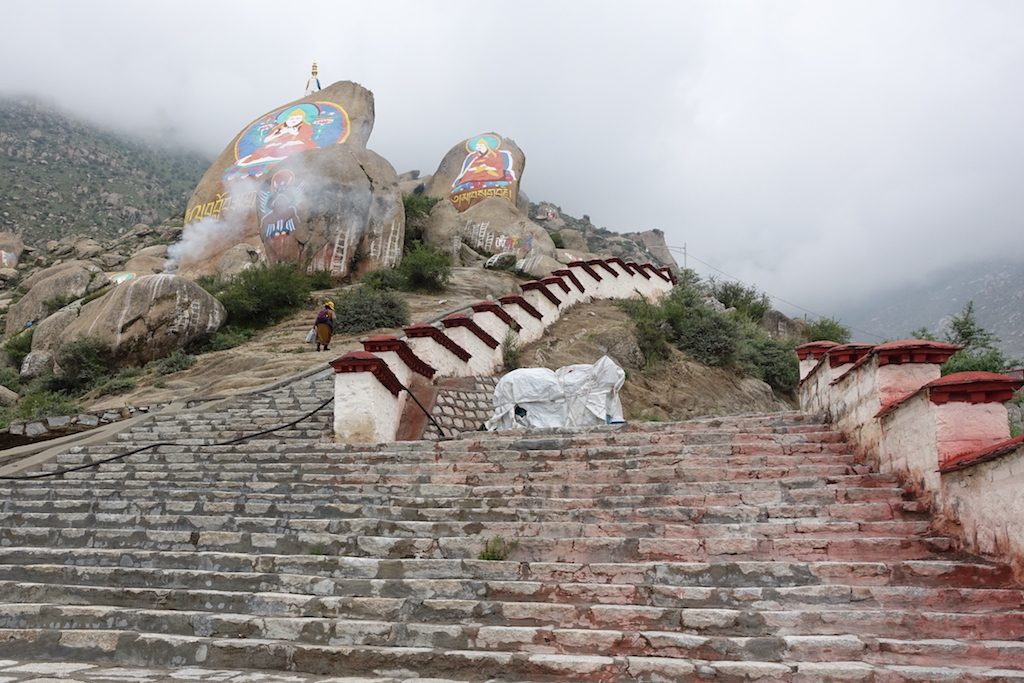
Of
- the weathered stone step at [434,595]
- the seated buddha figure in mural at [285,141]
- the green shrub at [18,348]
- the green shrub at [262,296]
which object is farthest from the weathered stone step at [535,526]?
the seated buddha figure in mural at [285,141]

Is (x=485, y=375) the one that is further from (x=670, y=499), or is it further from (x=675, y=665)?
(x=675, y=665)

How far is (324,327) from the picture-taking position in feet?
46.6

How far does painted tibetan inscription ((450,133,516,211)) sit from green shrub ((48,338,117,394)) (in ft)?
64.0

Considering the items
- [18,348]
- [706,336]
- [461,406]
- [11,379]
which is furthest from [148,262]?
[461,406]

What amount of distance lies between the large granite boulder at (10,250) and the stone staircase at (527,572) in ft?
135

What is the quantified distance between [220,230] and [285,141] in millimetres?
4618

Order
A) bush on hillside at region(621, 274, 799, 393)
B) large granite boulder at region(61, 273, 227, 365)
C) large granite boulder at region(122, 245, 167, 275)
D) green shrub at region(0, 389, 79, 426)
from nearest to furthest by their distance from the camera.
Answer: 1. green shrub at region(0, 389, 79, 426)
2. large granite boulder at region(61, 273, 227, 365)
3. bush on hillside at region(621, 274, 799, 393)
4. large granite boulder at region(122, 245, 167, 275)

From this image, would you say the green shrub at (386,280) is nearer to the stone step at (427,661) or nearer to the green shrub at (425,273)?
the green shrub at (425,273)

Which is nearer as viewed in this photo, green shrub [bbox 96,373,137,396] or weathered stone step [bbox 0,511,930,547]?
weathered stone step [bbox 0,511,930,547]

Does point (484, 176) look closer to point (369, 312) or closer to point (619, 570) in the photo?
point (369, 312)

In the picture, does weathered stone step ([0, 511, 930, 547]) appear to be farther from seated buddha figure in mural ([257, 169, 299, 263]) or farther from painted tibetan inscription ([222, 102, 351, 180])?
painted tibetan inscription ([222, 102, 351, 180])

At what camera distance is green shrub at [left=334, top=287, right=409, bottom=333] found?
16.1m

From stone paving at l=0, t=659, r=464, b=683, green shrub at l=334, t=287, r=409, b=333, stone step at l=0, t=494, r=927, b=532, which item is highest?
green shrub at l=334, t=287, r=409, b=333

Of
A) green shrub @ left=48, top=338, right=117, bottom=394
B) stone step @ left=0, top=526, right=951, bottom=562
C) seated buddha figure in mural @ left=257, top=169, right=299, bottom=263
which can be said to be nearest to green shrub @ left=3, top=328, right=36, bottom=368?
green shrub @ left=48, top=338, right=117, bottom=394
